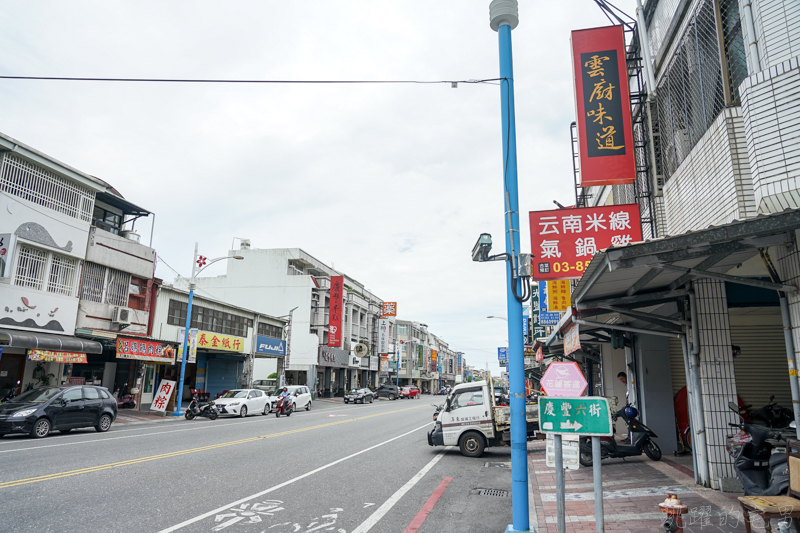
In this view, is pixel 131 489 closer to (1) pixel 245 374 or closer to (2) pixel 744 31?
(2) pixel 744 31

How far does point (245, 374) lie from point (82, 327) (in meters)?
15.3

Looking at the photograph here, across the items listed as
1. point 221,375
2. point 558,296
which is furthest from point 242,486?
point 221,375

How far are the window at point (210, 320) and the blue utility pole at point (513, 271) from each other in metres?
26.9

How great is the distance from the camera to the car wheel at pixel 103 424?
17.2m

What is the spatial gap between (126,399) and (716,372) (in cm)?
2689

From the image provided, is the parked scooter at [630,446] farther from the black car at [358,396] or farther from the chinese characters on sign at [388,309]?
the chinese characters on sign at [388,309]

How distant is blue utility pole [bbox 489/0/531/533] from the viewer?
5.47m

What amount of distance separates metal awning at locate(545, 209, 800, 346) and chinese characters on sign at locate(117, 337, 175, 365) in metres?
21.0

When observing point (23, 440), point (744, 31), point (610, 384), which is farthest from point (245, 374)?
point (744, 31)

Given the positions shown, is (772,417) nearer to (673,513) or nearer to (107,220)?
(673,513)

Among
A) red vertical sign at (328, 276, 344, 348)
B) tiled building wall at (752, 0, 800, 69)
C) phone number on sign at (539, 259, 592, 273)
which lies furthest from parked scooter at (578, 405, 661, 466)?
red vertical sign at (328, 276, 344, 348)

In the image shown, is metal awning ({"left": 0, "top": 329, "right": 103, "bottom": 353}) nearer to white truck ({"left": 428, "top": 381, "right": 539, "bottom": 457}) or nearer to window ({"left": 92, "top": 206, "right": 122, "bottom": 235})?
window ({"left": 92, "top": 206, "right": 122, "bottom": 235})

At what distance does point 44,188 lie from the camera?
2116 cm

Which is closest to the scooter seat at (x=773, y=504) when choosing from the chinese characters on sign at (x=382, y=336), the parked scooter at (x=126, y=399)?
the parked scooter at (x=126, y=399)
